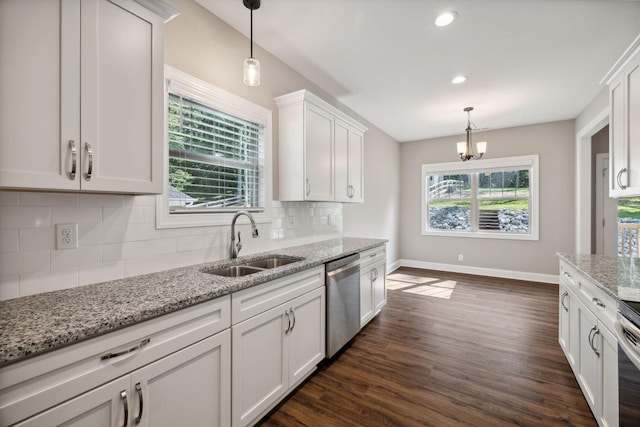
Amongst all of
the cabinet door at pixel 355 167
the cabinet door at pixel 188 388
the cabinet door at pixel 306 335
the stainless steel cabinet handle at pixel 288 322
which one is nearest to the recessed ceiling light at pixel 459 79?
the cabinet door at pixel 355 167

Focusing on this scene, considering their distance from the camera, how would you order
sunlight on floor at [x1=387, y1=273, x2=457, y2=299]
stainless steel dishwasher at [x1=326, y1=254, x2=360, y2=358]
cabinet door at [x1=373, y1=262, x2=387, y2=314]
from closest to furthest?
1. stainless steel dishwasher at [x1=326, y1=254, x2=360, y2=358]
2. cabinet door at [x1=373, y1=262, x2=387, y2=314]
3. sunlight on floor at [x1=387, y1=273, x2=457, y2=299]

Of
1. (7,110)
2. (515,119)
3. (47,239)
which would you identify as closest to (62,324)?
(47,239)

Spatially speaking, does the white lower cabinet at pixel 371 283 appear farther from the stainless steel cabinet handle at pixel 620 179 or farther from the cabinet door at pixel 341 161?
the stainless steel cabinet handle at pixel 620 179

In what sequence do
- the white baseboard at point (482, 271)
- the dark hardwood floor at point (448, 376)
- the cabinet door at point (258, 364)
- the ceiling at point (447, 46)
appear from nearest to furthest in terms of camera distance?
the cabinet door at point (258, 364)
the dark hardwood floor at point (448, 376)
the ceiling at point (447, 46)
the white baseboard at point (482, 271)

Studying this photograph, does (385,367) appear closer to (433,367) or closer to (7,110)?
(433,367)

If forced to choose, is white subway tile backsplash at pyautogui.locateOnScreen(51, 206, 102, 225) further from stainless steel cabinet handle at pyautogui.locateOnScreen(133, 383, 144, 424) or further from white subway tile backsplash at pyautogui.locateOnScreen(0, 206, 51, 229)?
stainless steel cabinet handle at pyautogui.locateOnScreen(133, 383, 144, 424)

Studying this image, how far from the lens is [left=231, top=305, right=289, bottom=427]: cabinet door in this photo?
152cm

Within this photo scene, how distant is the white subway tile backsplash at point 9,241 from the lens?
3.99 feet

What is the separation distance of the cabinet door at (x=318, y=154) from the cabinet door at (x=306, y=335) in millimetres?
1003

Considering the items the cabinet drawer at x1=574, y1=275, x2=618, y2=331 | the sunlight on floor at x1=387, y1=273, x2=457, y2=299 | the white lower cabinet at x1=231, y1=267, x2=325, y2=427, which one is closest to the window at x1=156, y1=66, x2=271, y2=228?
the white lower cabinet at x1=231, y1=267, x2=325, y2=427

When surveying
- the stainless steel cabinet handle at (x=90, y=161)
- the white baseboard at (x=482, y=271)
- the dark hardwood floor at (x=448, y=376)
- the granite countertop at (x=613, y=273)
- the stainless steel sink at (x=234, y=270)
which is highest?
the stainless steel cabinet handle at (x=90, y=161)

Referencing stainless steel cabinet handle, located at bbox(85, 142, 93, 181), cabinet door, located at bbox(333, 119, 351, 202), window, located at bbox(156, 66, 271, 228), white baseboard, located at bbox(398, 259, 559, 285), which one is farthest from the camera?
white baseboard, located at bbox(398, 259, 559, 285)

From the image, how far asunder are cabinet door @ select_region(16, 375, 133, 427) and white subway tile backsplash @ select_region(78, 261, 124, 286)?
0.68 meters

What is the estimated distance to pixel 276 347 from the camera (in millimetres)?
1786
